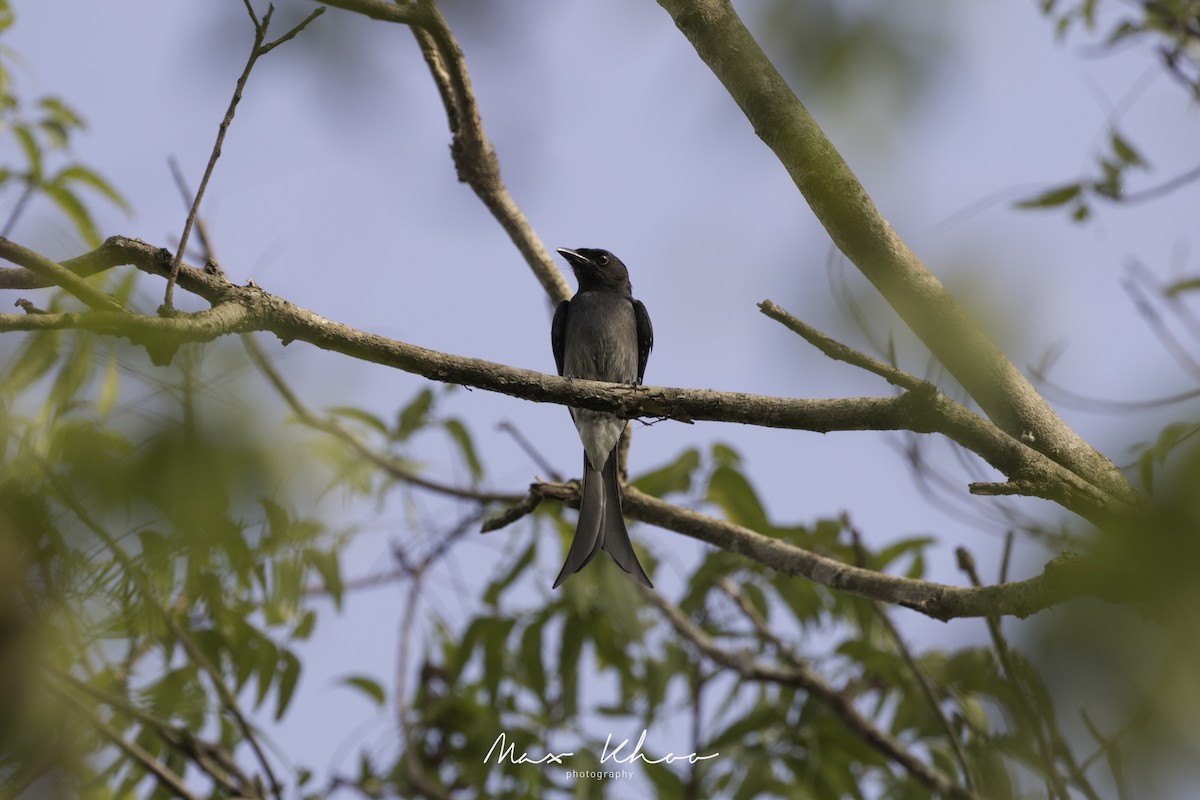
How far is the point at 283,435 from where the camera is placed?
166 centimetres

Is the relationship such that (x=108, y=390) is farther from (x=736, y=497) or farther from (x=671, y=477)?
(x=736, y=497)

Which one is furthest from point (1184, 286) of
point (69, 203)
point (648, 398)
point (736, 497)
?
point (69, 203)

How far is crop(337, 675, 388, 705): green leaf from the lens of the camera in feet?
17.5

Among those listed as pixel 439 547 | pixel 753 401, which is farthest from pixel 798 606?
pixel 753 401

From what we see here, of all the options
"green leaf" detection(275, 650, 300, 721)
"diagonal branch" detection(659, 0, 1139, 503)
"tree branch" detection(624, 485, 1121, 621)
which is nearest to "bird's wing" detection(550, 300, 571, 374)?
"tree branch" detection(624, 485, 1121, 621)

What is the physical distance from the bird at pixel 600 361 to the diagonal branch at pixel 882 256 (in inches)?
71.5

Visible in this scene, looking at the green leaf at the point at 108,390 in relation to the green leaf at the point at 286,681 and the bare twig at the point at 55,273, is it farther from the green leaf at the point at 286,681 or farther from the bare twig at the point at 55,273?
the green leaf at the point at 286,681

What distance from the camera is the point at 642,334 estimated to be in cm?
635

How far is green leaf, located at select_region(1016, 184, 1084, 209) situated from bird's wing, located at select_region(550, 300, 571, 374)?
2.52 meters

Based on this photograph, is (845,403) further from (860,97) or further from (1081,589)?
(1081,589)

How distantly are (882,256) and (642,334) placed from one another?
3.86 metres

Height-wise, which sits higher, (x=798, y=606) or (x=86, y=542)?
(x=798, y=606)

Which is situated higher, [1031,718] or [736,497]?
[736,497]

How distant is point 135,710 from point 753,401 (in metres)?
2.54
